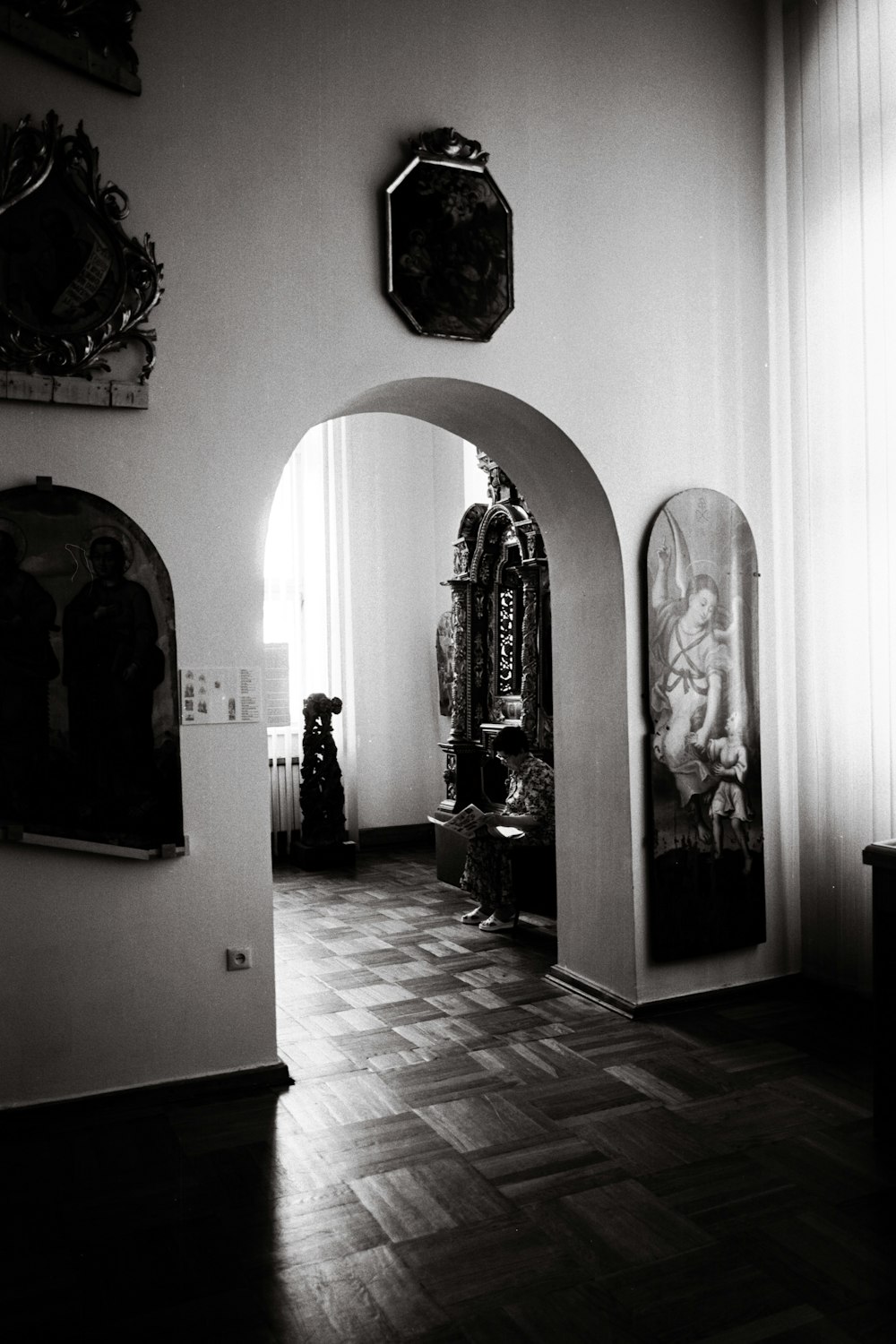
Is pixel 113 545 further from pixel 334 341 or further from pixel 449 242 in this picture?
pixel 449 242

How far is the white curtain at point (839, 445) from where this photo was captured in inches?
198

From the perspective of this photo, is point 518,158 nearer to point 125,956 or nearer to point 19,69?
point 19,69

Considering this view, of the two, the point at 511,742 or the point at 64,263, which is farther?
the point at 511,742

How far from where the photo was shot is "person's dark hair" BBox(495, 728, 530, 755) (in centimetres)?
689

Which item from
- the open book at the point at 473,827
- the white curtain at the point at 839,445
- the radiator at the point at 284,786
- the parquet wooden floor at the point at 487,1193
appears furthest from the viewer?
the radiator at the point at 284,786

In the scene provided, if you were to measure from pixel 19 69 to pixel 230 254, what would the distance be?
3.13 feet

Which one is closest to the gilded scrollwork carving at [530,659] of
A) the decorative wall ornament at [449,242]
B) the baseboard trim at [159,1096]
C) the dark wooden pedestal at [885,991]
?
the decorative wall ornament at [449,242]

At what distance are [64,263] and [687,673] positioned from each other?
126 inches

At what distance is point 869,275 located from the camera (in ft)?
16.6

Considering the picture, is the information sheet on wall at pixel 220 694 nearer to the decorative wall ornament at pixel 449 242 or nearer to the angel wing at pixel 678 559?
the decorative wall ornament at pixel 449 242

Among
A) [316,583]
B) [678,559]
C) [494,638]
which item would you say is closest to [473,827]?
[494,638]

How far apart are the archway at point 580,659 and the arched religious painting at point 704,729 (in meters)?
0.17

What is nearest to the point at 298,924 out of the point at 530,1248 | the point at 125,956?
the point at 125,956

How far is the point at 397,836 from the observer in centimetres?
1016
